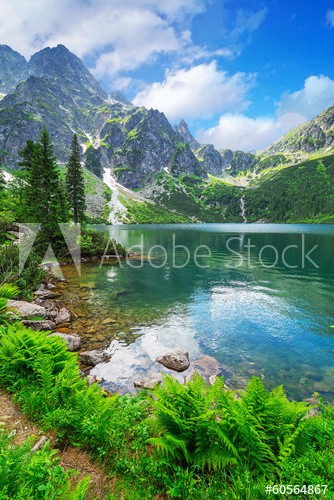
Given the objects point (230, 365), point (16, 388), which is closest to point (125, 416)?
point (16, 388)

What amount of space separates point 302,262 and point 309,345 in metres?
31.1

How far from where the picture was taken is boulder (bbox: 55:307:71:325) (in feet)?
51.6

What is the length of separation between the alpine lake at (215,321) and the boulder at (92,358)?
323mm

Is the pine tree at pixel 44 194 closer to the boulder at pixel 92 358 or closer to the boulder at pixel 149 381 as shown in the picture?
the boulder at pixel 92 358

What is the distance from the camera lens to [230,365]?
1236 cm

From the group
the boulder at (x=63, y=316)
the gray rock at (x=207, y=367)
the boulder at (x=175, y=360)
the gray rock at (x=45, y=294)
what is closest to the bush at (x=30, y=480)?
the boulder at (x=175, y=360)

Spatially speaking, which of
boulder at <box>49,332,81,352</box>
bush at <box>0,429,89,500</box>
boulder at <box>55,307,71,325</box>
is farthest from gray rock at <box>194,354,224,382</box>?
boulder at <box>55,307,71,325</box>

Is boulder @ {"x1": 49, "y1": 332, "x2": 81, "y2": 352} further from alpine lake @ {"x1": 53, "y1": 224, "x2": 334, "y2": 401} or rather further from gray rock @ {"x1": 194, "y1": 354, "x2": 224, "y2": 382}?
gray rock @ {"x1": 194, "y1": 354, "x2": 224, "y2": 382}

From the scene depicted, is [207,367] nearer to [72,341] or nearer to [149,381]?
[149,381]

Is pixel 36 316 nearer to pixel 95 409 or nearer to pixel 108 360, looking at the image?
pixel 108 360

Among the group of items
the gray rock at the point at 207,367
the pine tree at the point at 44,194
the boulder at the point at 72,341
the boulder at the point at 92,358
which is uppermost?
the pine tree at the point at 44,194

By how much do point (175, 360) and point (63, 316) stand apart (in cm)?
849

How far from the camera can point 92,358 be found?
1187 cm

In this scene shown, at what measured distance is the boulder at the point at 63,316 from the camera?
51.6ft
